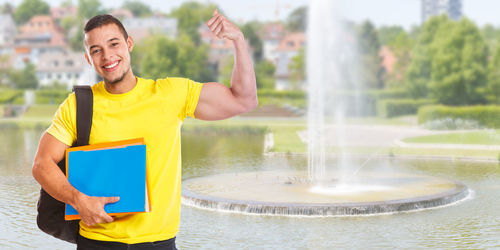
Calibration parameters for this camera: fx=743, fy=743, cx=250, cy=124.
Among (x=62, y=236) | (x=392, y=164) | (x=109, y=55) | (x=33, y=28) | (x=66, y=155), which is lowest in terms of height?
(x=392, y=164)

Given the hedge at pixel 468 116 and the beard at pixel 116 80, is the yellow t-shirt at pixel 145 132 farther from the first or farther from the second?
the hedge at pixel 468 116

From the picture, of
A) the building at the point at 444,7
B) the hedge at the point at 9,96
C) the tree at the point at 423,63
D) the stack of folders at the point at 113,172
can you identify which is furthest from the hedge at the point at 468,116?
the building at the point at 444,7

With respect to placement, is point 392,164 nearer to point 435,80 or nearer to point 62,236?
point 62,236

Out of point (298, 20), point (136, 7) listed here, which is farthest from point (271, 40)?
point (136, 7)

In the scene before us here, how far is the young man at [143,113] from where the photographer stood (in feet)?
9.87

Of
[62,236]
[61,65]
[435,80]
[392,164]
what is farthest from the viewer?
[61,65]

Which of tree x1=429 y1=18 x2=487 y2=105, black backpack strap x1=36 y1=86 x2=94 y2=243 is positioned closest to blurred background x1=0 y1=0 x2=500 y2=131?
tree x1=429 y1=18 x2=487 y2=105

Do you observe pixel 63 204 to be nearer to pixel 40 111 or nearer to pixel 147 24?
pixel 40 111

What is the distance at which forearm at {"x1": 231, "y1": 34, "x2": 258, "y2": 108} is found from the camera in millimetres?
3000

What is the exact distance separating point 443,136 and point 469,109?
331 inches

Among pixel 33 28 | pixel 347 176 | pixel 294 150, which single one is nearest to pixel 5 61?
pixel 33 28

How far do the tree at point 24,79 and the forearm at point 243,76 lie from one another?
247 feet

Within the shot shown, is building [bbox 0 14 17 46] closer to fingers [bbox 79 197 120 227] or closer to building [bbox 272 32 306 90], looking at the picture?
building [bbox 272 32 306 90]

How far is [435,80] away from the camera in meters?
43.3
